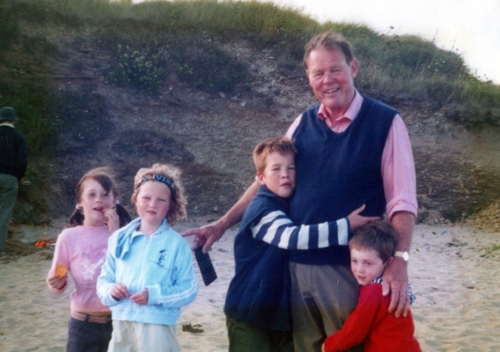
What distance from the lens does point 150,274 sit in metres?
2.24

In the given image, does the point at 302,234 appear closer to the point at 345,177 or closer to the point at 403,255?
the point at 345,177

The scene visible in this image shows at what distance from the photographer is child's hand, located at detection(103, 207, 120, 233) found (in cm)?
251

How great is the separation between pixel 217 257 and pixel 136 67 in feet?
22.9

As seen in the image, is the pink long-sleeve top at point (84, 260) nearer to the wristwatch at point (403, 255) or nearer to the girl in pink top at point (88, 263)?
the girl in pink top at point (88, 263)

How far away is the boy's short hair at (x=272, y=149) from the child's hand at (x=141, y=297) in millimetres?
759

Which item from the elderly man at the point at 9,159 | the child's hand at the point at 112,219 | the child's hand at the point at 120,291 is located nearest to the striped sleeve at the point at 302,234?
the child's hand at the point at 120,291

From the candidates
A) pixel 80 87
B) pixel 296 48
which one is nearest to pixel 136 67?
pixel 80 87

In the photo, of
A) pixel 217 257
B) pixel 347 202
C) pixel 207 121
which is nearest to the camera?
pixel 347 202

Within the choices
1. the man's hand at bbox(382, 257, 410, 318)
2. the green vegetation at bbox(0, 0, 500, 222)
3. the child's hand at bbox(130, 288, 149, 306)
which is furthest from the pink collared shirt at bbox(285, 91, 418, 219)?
the green vegetation at bbox(0, 0, 500, 222)

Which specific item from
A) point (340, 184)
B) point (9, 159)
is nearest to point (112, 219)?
point (340, 184)

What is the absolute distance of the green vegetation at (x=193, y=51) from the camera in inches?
438

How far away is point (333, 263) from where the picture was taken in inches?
85.7

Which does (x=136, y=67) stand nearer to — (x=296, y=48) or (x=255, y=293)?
(x=296, y=48)

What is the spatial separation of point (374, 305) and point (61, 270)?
1.44 metres
